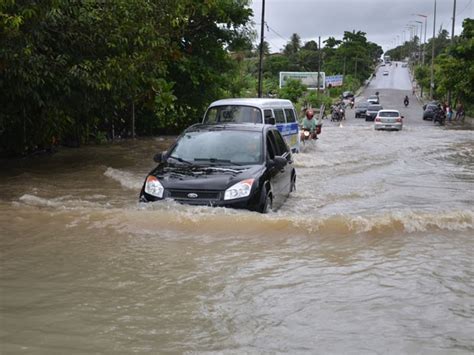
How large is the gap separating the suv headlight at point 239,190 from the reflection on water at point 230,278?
267 millimetres

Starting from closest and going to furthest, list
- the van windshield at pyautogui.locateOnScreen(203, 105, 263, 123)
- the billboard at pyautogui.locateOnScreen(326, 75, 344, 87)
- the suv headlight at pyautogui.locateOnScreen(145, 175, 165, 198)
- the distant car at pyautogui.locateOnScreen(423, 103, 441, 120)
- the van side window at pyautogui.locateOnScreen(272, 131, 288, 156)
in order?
the suv headlight at pyautogui.locateOnScreen(145, 175, 165, 198) < the van side window at pyautogui.locateOnScreen(272, 131, 288, 156) < the van windshield at pyautogui.locateOnScreen(203, 105, 263, 123) < the distant car at pyautogui.locateOnScreen(423, 103, 441, 120) < the billboard at pyautogui.locateOnScreen(326, 75, 344, 87)

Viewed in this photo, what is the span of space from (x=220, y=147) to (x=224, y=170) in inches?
35.9

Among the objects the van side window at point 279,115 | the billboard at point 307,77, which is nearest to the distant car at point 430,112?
the billboard at point 307,77

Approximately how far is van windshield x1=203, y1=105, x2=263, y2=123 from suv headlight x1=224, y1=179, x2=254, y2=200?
6.71 meters

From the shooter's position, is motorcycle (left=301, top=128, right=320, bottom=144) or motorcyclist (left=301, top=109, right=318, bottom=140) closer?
motorcycle (left=301, top=128, right=320, bottom=144)

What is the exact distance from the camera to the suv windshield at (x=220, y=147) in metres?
8.88

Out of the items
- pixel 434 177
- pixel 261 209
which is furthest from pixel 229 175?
pixel 434 177

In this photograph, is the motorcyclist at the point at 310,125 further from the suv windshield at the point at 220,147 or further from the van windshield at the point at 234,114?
the suv windshield at the point at 220,147

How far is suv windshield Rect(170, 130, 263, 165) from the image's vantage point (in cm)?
888

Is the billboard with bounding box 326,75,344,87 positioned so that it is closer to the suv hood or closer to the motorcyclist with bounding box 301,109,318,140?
the motorcyclist with bounding box 301,109,318,140

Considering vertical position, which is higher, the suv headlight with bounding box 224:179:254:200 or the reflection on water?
the suv headlight with bounding box 224:179:254:200

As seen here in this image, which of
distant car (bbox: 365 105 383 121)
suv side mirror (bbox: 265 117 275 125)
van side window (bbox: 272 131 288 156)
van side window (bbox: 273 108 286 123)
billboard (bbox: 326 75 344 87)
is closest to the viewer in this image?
van side window (bbox: 272 131 288 156)

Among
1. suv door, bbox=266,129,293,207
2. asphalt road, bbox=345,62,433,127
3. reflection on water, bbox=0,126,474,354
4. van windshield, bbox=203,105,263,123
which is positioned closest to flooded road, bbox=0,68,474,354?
reflection on water, bbox=0,126,474,354

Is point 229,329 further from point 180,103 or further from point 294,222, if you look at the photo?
point 180,103
